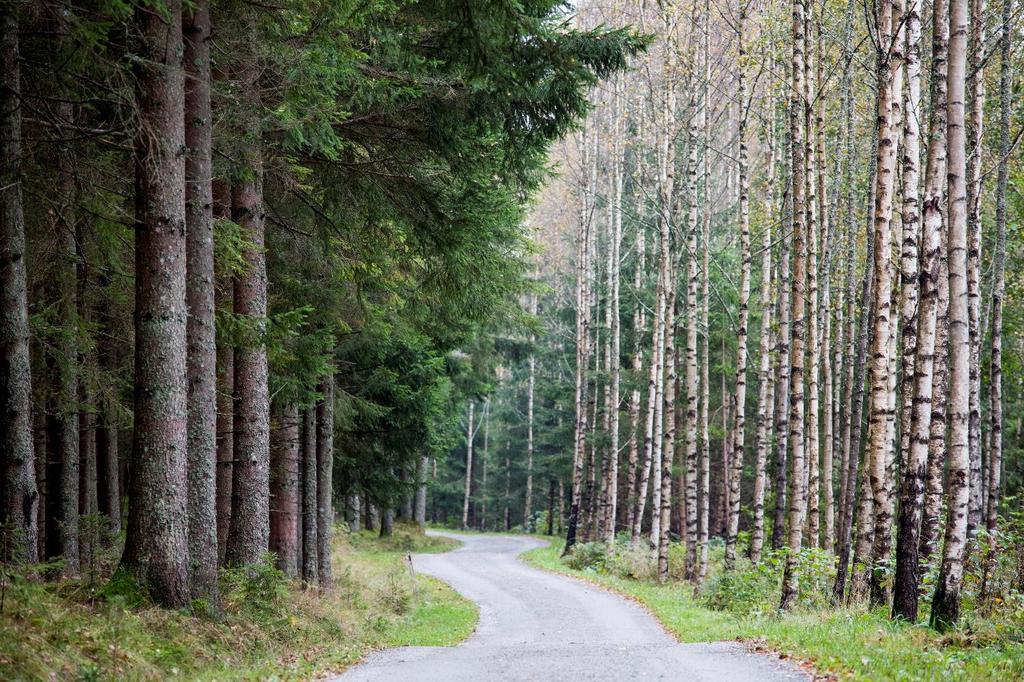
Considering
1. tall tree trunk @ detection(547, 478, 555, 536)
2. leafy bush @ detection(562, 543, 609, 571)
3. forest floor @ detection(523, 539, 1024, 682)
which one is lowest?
tall tree trunk @ detection(547, 478, 555, 536)

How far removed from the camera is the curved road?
7926mm

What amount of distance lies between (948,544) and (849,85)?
36.7ft

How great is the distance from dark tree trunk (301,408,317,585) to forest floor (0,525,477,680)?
88 cm

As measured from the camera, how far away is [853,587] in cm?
1229

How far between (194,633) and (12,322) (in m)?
3.28

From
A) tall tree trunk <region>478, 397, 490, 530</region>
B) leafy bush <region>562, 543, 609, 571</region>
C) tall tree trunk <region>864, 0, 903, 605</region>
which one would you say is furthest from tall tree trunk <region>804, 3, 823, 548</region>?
tall tree trunk <region>478, 397, 490, 530</region>

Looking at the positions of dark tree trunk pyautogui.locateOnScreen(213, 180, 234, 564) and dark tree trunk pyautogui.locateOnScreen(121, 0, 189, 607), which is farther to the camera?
dark tree trunk pyautogui.locateOnScreen(213, 180, 234, 564)

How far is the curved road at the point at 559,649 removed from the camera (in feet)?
26.0

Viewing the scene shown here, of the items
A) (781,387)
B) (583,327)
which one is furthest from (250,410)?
(583,327)

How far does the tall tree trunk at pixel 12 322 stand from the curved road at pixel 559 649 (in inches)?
135

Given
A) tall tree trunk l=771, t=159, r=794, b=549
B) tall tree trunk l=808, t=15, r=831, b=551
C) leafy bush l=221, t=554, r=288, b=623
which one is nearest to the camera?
leafy bush l=221, t=554, r=288, b=623

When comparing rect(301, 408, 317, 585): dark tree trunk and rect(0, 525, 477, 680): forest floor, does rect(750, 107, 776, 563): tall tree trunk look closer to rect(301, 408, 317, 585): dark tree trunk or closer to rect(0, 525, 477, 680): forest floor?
rect(0, 525, 477, 680): forest floor

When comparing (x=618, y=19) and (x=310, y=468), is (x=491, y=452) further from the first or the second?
(x=310, y=468)

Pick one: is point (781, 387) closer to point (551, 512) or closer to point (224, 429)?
point (224, 429)
